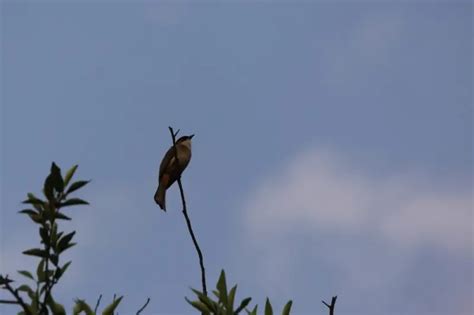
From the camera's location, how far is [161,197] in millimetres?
9383

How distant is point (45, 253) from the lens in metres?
3.19

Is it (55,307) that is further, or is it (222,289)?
(222,289)

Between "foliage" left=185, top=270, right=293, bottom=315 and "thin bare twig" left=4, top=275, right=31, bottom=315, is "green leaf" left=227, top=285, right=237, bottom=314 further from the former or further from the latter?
"thin bare twig" left=4, top=275, right=31, bottom=315

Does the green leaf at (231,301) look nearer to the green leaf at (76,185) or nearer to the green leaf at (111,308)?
the green leaf at (111,308)

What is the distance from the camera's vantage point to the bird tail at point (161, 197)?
30.3ft

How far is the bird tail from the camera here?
9.23 metres

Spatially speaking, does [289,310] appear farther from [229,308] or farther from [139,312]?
[139,312]

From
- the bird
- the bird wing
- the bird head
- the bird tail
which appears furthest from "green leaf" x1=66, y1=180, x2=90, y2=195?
the bird head

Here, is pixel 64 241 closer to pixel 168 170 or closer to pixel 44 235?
pixel 44 235

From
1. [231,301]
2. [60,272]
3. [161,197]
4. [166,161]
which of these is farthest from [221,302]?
[166,161]

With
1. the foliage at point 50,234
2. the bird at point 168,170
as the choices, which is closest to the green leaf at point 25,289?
the foliage at point 50,234

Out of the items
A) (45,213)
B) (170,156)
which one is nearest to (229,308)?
(45,213)

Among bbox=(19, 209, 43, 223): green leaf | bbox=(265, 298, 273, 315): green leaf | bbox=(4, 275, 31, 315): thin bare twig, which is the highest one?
bbox=(19, 209, 43, 223): green leaf

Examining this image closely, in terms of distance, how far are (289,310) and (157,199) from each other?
236 inches
